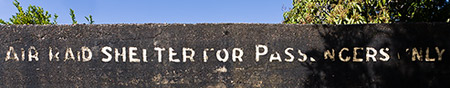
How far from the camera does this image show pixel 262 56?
13.0ft

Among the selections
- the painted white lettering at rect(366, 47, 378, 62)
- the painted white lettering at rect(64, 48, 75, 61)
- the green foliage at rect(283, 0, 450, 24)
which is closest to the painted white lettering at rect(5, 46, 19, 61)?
the painted white lettering at rect(64, 48, 75, 61)

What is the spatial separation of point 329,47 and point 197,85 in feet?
5.87

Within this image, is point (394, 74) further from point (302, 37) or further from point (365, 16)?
point (365, 16)

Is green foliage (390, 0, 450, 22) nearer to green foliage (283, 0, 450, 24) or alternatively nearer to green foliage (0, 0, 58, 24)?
green foliage (283, 0, 450, 24)

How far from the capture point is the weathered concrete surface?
3.96 meters

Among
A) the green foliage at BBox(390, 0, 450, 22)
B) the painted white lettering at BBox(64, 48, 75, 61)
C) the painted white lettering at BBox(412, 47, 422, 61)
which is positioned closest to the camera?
the painted white lettering at BBox(412, 47, 422, 61)

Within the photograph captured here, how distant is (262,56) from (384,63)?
1.59m

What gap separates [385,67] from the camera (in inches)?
157

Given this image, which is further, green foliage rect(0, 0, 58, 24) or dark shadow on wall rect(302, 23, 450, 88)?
green foliage rect(0, 0, 58, 24)

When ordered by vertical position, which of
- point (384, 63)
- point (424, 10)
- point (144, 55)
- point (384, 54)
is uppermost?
point (424, 10)

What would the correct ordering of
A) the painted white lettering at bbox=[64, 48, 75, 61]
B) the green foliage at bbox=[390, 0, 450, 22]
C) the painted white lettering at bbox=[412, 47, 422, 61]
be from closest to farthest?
the painted white lettering at bbox=[412, 47, 422, 61]
the painted white lettering at bbox=[64, 48, 75, 61]
the green foliage at bbox=[390, 0, 450, 22]

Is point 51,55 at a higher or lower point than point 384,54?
higher

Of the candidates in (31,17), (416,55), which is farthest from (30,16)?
(416,55)

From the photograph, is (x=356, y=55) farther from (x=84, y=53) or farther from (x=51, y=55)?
(x=51, y=55)
